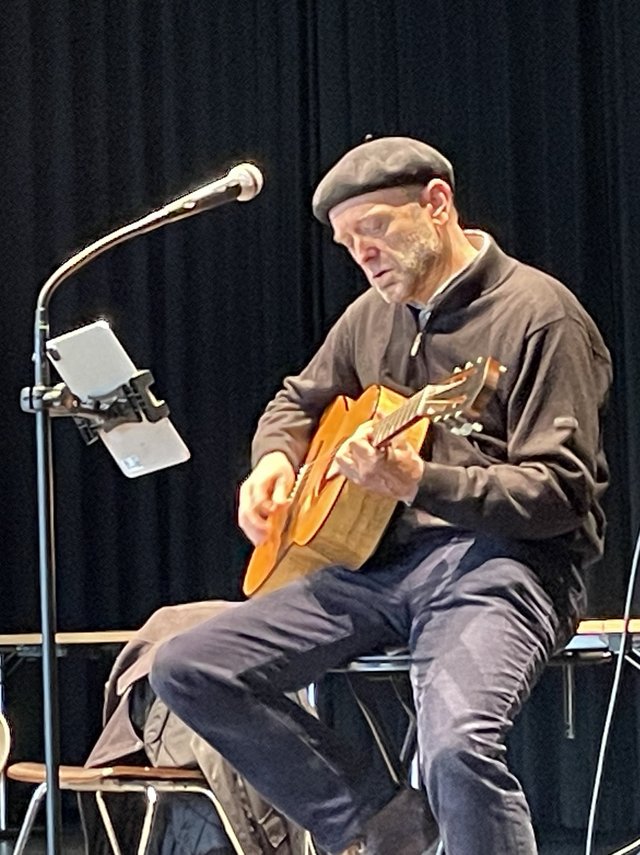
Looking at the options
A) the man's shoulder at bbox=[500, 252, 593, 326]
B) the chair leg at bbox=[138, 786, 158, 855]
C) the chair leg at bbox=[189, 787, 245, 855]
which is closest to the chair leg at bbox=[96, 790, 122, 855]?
the chair leg at bbox=[138, 786, 158, 855]

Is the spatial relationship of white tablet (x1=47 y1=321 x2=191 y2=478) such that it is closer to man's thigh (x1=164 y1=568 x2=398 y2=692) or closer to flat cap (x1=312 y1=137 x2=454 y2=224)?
man's thigh (x1=164 y1=568 x2=398 y2=692)

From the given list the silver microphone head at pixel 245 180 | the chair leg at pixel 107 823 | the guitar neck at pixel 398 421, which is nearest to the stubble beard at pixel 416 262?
the guitar neck at pixel 398 421

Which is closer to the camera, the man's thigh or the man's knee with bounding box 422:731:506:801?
the man's knee with bounding box 422:731:506:801

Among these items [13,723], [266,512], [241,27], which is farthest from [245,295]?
[266,512]

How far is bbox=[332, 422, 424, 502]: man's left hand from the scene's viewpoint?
2.14 meters

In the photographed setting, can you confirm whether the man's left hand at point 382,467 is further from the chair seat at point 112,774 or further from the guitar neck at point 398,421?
the chair seat at point 112,774

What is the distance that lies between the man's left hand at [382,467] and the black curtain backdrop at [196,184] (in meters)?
2.14

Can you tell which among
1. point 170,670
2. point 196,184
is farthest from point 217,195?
point 196,184

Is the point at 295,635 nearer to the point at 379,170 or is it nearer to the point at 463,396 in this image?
the point at 463,396

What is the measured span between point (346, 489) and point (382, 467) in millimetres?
200

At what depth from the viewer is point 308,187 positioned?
4.48 metres

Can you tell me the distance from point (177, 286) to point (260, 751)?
2363 millimetres

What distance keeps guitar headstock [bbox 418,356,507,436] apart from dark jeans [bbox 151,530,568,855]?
23 centimetres

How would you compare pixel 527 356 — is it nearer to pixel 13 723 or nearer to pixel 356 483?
pixel 356 483
